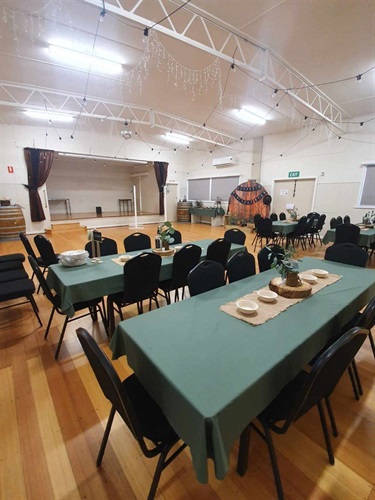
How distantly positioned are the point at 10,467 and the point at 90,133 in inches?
375

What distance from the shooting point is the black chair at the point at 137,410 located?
87 centimetres

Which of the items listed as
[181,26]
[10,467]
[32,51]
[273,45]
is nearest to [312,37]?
[273,45]

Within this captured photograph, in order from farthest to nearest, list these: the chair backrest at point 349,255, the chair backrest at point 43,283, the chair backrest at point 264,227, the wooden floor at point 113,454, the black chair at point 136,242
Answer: the chair backrest at point 264,227
the black chair at point 136,242
the chair backrest at point 349,255
the chair backrest at point 43,283
the wooden floor at point 113,454

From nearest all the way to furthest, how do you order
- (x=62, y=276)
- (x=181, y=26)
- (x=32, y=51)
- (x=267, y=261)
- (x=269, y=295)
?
(x=269, y=295) < (x=62, y=276) < (x=267, y=261) < (x=181, y=26) < (x=32, y=51)

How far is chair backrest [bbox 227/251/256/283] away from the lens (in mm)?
2209

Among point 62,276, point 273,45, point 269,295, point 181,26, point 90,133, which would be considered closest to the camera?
point 269,295

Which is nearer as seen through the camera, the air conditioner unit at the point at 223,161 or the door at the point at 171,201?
the air conditioner unit at the point at 223,161

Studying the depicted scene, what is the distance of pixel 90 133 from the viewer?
8500 millimetres

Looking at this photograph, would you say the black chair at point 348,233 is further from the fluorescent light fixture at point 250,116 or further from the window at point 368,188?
the fluorescent light fixture at point 250,116

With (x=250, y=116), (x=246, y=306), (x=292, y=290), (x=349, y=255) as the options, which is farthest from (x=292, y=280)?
(x=250, y=116)

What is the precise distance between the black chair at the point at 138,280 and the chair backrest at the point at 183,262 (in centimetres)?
26

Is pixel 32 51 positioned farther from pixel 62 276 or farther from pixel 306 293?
pixel 306 293

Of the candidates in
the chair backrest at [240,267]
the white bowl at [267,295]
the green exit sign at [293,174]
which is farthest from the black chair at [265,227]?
the white bowl at [267,295]

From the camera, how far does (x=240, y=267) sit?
2258mm
